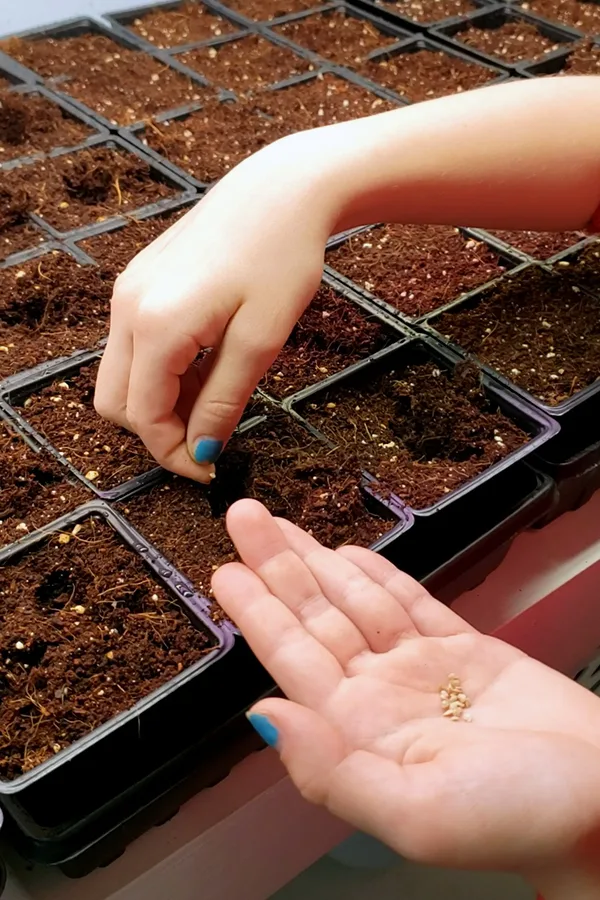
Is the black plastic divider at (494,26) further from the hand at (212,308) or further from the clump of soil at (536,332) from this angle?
the hand at (212,308)

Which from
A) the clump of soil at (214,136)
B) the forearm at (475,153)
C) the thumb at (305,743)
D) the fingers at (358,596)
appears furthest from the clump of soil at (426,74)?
the thumb at (305,743)

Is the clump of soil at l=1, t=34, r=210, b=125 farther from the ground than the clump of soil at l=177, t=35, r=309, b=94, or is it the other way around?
the clump of soil at l=177, t=35, r=309, b=94

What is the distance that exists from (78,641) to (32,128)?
3.69ft

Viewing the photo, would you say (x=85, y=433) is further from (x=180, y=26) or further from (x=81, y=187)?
(x=180, y=26)

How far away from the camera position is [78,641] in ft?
2.74

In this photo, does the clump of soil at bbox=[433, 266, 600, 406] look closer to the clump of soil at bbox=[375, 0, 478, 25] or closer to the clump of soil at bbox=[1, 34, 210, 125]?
the clump of soil at bbox=[1, 34, 210, 125]

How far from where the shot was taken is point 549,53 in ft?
6.35

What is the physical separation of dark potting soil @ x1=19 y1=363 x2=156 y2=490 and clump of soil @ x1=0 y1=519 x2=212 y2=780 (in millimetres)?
81

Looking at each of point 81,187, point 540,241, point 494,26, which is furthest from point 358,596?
point 494,26

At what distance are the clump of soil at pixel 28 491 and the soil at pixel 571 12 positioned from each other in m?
1.82

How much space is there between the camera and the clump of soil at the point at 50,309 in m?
1.14

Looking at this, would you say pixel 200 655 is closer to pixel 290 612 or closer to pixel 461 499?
pixel 290 612

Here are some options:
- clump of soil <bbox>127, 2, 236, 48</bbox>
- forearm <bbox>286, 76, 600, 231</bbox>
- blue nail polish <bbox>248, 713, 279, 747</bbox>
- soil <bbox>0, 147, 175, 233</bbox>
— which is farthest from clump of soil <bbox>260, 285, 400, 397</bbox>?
clump of soil <bbox>127, 2, 236, 48</bbox>

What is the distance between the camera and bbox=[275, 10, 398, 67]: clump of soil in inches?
76.3
